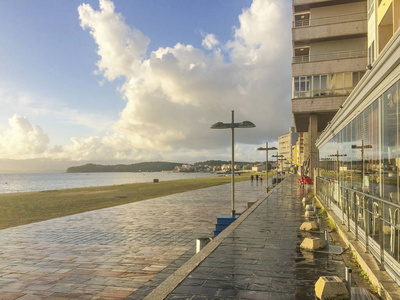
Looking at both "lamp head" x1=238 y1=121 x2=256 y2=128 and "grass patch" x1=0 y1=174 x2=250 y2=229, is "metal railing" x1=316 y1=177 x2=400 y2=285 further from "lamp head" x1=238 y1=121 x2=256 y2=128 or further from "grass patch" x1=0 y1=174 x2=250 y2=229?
"grass patch" x1=0 y1=174 x2=250 y2=229

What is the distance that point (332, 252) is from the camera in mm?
6508

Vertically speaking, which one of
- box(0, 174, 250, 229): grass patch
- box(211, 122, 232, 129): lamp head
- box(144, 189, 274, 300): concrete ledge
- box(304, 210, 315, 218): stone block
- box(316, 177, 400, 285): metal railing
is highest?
box(211, 122, 232, 129): lamp head

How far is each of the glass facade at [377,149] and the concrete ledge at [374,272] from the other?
1.02m

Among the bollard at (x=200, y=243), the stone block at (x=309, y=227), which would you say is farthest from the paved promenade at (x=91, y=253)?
the stone block at (x=309, y=227)

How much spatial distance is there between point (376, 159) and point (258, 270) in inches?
107

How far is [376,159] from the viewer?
564 centimetres

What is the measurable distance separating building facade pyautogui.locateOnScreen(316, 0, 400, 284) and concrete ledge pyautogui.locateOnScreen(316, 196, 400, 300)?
10 cm

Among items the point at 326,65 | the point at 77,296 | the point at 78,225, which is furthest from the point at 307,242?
the point at 326,65

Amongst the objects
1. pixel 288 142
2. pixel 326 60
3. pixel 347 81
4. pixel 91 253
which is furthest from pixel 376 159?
pixel 288 142

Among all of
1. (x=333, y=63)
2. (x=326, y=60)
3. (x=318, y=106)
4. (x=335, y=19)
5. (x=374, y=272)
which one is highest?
(x=335, y=19)

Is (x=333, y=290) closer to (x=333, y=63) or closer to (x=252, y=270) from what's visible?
(x=252, y=270)

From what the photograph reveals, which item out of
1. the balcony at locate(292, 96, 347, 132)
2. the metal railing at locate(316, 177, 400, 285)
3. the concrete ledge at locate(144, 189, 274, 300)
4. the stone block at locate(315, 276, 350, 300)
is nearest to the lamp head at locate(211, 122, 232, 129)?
the metal railing at locate(316, 177, 400, 285)

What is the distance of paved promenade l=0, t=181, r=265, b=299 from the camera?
6.18 metres

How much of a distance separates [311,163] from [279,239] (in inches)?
1018
